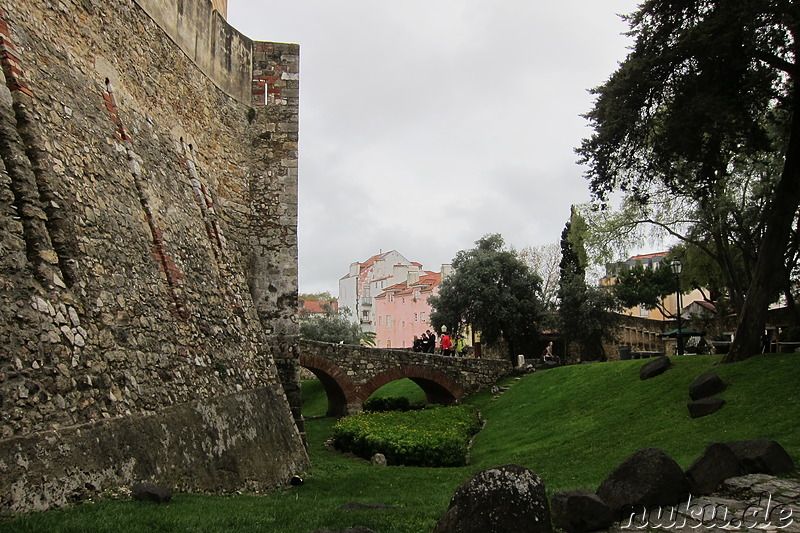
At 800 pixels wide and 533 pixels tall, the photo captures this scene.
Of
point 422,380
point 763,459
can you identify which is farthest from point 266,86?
point 422,380

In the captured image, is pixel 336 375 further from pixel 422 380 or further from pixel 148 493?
pixel 148 493

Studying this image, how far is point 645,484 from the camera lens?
6.38 metres

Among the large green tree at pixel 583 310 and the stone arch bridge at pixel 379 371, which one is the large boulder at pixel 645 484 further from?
the large green tree at pixel 583 310

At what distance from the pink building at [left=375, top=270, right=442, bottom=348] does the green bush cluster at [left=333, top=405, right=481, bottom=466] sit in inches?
1563

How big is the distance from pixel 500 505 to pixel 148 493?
296 centimetres

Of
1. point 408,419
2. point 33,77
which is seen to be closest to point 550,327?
point 408,419

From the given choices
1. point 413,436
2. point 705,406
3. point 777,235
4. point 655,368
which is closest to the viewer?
point 705,406

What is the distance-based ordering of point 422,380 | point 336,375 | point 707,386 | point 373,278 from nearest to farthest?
point 707,386 < point 336,375 < point 422,380 < point 373,278

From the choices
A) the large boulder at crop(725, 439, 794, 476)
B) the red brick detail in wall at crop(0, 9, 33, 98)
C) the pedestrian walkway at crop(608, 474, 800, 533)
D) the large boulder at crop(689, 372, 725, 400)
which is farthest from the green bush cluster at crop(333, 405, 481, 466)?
the red brick detail in wall at crop(0, 9, 33, 98)

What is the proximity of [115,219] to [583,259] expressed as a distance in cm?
2990

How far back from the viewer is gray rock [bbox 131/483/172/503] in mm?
5754

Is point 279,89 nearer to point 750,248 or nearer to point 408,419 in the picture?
point 408,419

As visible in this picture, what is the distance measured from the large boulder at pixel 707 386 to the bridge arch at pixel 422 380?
17.0 meters

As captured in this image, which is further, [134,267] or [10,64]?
[134,267]
